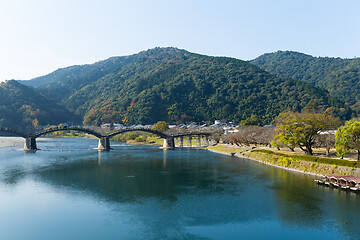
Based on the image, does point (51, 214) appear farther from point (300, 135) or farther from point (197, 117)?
point (197, 117)

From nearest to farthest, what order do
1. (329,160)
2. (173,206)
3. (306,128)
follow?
(173,206) < (329,160) < (306,128)

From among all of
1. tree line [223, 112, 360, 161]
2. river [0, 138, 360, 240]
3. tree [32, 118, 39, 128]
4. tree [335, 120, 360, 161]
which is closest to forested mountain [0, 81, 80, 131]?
tree [32, 118, 39, 128]

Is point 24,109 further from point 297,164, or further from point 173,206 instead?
point 173,206

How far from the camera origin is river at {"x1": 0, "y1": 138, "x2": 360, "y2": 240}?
20656mm

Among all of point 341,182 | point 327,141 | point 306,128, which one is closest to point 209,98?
point 306,128

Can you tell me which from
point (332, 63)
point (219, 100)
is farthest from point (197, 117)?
point (332, 63)

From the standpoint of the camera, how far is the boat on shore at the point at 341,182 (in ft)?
100

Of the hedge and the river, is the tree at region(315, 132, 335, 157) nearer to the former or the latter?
the hedge

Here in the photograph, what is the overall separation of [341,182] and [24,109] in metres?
150

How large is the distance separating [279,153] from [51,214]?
37.2 meters

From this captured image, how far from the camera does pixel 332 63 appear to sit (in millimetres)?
199500

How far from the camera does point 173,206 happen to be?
26.4m

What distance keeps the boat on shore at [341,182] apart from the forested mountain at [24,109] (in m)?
133

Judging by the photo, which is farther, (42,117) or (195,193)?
(42,117)
